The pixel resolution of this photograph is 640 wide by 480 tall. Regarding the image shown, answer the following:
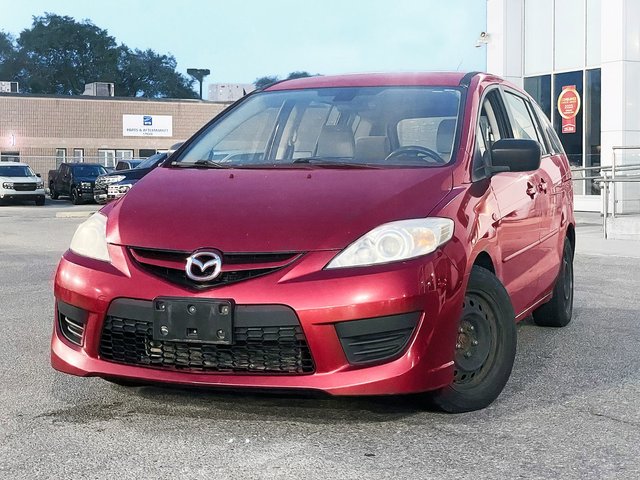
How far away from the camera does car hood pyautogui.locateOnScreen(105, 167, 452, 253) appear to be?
397cm

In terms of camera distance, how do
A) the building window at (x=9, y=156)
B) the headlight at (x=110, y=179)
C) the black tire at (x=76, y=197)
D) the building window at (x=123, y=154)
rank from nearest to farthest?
1. the headlight at (x=110, y=179)
2. the black tire at (x=76, y=197)
3. the building window at (x=9, y=156)
4. the building window at (x=123, y=154)

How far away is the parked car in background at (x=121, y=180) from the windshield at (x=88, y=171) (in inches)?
253

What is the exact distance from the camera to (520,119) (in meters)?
6.09

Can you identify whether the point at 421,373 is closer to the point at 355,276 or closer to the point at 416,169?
the point at 355,276

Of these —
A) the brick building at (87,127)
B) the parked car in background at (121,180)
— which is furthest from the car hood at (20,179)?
the brick building at (87,127)

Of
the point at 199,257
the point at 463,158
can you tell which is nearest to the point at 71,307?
the point at 199,257

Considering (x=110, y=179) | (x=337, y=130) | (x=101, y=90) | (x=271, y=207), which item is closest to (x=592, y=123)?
(x=110, y=179)

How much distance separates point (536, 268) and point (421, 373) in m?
1.93

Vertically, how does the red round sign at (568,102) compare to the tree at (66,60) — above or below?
below

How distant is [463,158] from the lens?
4660 mm

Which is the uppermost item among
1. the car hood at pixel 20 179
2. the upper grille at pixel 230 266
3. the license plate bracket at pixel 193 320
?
the car hood at pixel 20 179

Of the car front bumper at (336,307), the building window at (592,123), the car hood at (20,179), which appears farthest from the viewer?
the car hood at (20,179)

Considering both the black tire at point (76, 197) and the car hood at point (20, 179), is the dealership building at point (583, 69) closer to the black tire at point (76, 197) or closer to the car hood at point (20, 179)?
the black tire at point (76, 197)

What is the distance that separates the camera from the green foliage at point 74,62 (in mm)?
105000
